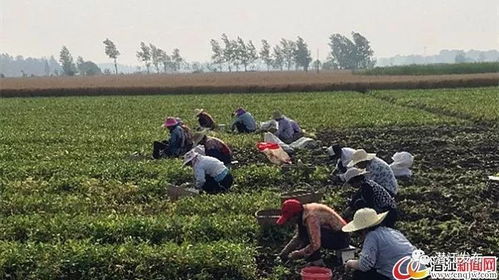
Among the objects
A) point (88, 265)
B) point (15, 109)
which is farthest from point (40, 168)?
point (15, 109)

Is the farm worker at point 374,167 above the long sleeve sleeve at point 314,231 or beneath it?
above

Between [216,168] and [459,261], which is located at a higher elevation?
[216,168]

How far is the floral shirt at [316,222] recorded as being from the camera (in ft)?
24.7

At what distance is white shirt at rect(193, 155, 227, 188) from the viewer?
11195 mm

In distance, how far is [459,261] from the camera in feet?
25.7

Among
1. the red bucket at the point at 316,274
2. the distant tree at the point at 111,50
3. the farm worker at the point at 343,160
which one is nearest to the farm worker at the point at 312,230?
the red bucket at the point at 316,274

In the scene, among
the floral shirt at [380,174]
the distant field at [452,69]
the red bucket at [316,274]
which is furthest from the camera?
the distant field at [452,69]

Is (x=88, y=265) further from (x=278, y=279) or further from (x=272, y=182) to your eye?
(x=272, y=182)

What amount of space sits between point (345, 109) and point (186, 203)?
63.3ft

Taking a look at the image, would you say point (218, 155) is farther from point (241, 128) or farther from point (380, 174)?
point (241, 128)

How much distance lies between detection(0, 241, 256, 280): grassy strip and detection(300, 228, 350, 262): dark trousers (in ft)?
2.49

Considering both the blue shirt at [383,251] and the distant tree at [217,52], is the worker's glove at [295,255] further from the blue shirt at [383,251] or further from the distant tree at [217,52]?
the distant tree at [217,52]

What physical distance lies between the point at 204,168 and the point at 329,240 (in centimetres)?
398

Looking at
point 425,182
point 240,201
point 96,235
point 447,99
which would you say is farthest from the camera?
point 447,99
